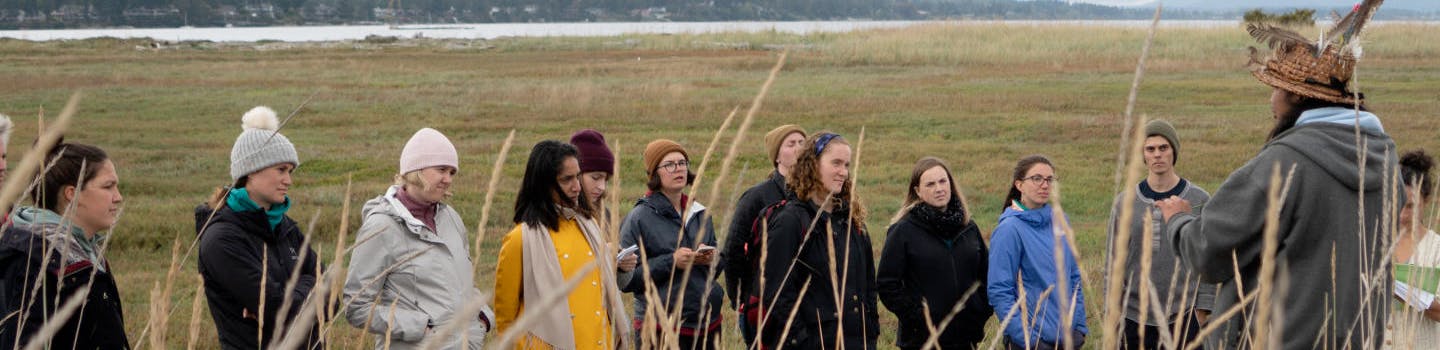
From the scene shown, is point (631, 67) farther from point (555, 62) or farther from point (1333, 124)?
point (1333, 124)

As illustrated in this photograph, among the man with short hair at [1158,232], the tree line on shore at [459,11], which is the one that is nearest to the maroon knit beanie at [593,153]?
the man with short hair at [1158,232]

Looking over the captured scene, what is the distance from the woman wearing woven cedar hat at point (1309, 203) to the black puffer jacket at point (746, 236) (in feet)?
6.72

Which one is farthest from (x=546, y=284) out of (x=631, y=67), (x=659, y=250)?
(x=631, y=67)

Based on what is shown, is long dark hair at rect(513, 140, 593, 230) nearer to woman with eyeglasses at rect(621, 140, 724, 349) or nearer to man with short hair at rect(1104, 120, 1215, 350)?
woman with eyeglasses at rect(621, 140, 724, 349)

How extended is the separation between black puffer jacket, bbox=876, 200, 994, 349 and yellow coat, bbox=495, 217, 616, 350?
1467mm

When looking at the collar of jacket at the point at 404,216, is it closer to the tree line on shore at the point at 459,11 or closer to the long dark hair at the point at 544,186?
the long dark hair at the point at 544,186

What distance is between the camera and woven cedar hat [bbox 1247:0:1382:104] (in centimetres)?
285

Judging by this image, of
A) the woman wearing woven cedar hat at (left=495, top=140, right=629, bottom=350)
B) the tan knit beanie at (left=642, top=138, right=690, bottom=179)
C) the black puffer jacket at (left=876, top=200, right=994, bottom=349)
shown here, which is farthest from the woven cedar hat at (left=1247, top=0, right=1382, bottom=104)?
the tan knit beanie at (left=642, top=138, right=690, bottom=179)

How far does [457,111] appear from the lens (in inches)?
919

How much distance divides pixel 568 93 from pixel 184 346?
2036 cm

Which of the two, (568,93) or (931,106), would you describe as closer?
(931,106)

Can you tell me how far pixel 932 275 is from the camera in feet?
16.5

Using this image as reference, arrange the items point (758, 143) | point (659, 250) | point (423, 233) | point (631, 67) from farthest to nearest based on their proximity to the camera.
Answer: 1. point (631, 67)
2. point (758, 143)
3. point (659, 250)
4. point (423, 233)

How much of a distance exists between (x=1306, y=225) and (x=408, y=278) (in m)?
2.63
